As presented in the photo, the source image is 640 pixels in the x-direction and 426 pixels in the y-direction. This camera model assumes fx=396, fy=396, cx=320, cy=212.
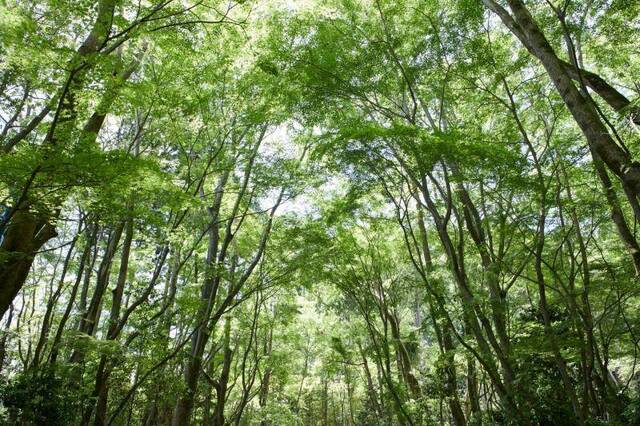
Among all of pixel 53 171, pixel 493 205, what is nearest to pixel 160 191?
pixel 53 171

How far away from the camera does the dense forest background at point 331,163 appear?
5059mm

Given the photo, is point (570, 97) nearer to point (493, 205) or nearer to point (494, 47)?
point (494, 47)

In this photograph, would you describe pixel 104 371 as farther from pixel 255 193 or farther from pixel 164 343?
pixel 255 193

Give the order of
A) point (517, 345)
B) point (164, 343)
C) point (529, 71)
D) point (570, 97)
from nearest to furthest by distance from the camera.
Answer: point (570, 97) → point (517, 345) → point (164, 343) → point (529, 71)

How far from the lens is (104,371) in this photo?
22.8ft

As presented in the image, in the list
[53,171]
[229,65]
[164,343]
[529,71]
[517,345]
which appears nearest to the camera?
[53,171]

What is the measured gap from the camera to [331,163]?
727cm

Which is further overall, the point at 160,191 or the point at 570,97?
the point at 160,191

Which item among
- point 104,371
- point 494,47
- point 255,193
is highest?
point 494,47

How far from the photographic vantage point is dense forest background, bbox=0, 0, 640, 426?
5059 millimetres

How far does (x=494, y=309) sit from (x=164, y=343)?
5864 mm

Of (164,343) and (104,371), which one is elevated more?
(164,343)

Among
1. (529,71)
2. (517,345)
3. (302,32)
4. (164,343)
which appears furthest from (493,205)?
(164,343)

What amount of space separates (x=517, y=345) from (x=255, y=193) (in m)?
6.64
